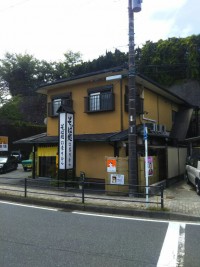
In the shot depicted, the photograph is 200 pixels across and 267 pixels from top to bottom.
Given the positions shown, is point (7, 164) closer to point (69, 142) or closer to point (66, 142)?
point (69, 142)

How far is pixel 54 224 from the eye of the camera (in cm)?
797

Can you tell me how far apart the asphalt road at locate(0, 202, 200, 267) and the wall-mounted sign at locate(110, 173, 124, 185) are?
3.98 m

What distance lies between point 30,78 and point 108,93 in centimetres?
4372

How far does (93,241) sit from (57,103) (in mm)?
13777

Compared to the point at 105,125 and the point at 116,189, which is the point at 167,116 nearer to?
the point at 105,125

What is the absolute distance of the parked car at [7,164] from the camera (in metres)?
24.5

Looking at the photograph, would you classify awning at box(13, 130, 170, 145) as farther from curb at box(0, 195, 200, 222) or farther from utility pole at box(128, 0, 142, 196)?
curb at box(0, 195, 200, 222)

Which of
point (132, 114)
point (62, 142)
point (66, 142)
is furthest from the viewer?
point (62, 142)

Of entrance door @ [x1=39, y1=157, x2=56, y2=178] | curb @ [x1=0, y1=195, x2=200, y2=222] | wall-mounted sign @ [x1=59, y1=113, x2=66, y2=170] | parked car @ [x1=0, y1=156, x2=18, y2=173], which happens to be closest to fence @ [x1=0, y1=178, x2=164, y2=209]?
curb @ [x1=0, y1=195, x2=200, y2=222]

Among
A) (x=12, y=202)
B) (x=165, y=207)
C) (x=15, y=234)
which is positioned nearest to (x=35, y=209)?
(x=12, y=202)

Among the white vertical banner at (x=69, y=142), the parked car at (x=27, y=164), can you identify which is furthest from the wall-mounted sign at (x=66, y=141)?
the parked car at (x=27, y=164)

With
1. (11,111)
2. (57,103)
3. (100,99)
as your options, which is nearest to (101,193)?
(100,99)

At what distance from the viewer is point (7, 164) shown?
25.2 m

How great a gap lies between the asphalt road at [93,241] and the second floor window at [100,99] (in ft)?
28.6
